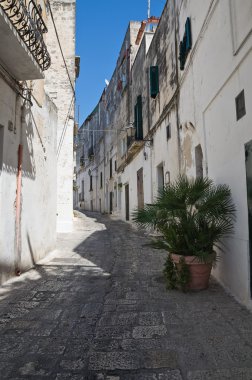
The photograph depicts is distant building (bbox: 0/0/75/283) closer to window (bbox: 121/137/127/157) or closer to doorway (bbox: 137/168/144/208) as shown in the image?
doorway (bbox: 137/168/144/208)

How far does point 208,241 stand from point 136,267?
91.7 inches

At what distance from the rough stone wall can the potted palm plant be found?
784cm

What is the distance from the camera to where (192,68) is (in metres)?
6.73

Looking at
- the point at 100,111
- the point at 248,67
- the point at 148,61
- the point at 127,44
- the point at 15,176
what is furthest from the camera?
the point at 100,111

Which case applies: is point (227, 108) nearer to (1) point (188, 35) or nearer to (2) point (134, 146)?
(1) point (188, 35)

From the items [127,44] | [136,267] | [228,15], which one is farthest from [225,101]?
[127,44]

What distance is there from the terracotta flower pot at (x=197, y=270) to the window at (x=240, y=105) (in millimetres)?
1958

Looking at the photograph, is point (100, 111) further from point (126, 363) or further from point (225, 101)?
point (126, 363)

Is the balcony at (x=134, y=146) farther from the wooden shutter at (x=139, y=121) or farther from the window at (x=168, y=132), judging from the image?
the window at (x=168, y=132)

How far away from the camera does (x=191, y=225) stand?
4484 mm

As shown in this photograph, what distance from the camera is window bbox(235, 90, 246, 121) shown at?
3.87 metres

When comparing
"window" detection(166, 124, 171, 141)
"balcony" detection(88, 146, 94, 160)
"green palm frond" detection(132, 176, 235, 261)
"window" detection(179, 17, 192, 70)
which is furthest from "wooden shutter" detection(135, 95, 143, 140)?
"balcony" detection(88, 146, 94, 160)

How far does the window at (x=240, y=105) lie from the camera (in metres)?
3.87

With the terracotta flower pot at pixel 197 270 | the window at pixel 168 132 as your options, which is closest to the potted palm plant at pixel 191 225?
the terracotta flower pot at pixel 197 270
